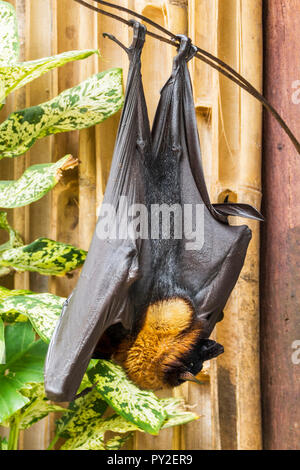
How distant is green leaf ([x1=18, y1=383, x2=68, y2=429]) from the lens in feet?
4.53

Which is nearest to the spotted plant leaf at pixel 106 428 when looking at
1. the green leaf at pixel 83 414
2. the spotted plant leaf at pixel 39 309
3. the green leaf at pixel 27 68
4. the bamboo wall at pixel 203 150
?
the green leaf at pixel 83 414

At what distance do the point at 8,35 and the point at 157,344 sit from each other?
0.90 meters

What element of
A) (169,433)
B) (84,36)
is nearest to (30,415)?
(169,433)

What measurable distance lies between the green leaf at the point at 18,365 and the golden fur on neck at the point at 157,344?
0.28 metres

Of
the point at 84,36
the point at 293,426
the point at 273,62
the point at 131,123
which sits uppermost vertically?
the point at 84,36

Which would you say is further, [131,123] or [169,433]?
[169,433]

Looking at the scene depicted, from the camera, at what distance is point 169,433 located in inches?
64.5

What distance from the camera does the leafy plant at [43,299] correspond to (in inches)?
47.4

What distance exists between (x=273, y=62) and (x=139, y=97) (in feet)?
2.04

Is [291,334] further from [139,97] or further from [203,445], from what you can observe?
[139,97]

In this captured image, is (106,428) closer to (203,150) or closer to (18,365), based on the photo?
(18,365)

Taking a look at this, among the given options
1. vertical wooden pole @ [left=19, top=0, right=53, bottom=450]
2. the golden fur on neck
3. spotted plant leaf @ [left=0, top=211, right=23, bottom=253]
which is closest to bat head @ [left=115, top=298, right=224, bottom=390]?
the golden fur on neck

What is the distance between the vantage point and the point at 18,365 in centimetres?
131

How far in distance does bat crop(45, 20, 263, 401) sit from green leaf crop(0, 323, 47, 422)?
0.85 ft
